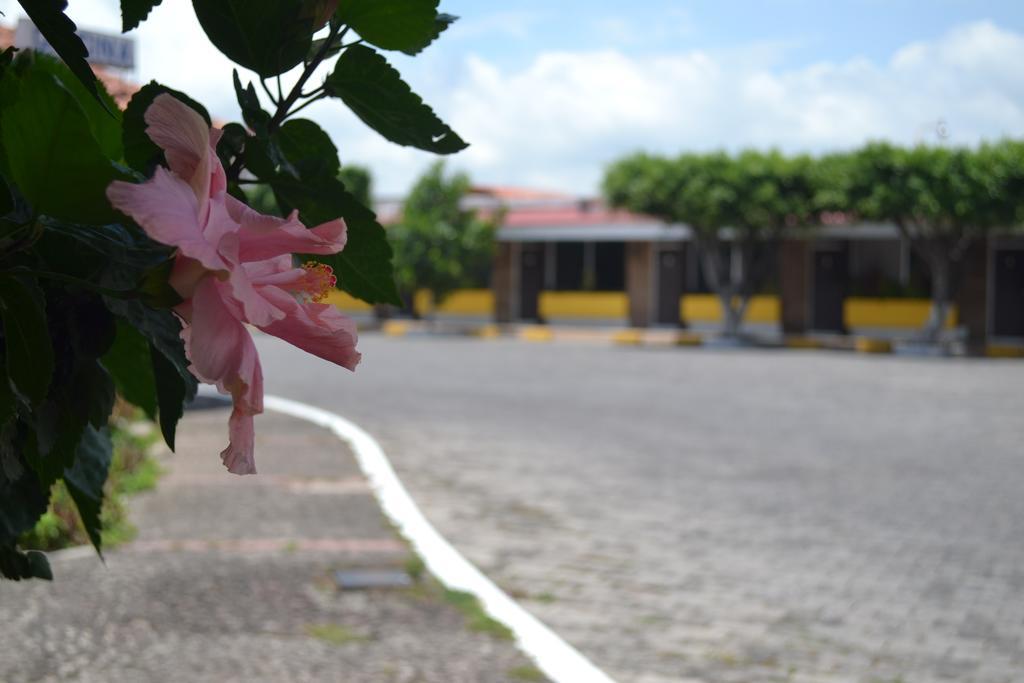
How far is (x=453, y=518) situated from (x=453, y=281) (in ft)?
105

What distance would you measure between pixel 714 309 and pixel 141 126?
3912 cm

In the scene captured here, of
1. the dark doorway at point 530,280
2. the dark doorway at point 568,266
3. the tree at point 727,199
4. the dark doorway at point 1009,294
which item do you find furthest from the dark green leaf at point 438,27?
the dark doorway at point 530,280

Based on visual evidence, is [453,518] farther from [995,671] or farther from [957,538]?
[995,671]

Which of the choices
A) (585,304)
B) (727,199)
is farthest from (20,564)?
(585,304)

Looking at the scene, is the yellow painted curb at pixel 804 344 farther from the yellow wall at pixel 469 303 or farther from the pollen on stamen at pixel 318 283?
the pollen on stamen at pixel 318 283

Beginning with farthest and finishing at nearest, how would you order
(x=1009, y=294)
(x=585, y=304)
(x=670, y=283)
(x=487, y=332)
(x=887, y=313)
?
1. (x=585, y=304)
2. (x=670, y=283)
3. (x=487, y=332)
4. (x=887, y=313)
5. (x=1009, y=294)

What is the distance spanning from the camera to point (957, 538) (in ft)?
28.3

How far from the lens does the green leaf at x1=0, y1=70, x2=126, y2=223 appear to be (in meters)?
0.69

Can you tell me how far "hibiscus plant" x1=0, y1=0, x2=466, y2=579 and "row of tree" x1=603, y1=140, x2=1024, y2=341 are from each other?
1215 inches

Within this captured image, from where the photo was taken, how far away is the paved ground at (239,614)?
202 inches

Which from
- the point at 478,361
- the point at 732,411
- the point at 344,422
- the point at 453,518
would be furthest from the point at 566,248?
the point at 453,518

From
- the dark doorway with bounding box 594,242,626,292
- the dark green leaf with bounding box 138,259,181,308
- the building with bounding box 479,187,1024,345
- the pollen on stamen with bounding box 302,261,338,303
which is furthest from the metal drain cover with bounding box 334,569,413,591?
the dark doorway with bounding box 594,242,626,292

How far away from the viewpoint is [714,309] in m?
39.6

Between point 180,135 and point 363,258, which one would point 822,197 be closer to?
point 363,258
